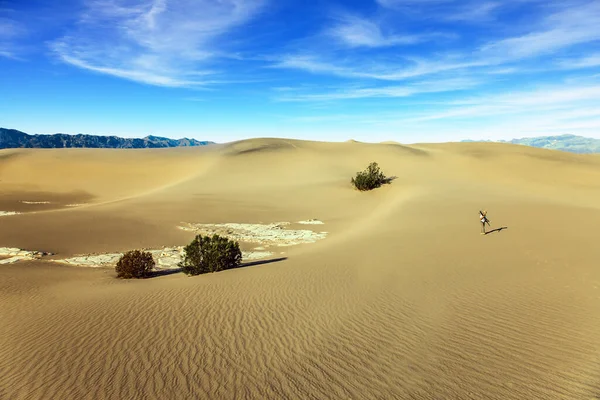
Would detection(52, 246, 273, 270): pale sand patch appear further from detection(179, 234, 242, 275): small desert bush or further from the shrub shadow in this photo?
detection(179, 234, 242, 275): small desert bush

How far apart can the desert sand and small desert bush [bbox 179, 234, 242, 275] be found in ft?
2.44

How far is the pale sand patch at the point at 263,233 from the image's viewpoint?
60.6ft

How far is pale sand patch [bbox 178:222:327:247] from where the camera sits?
18469mm

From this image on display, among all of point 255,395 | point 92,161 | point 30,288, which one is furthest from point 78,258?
point 92,161

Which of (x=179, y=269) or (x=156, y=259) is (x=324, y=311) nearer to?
(x=179, y=269)

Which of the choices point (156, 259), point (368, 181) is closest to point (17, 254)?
point (156, 259)

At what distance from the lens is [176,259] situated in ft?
49.2

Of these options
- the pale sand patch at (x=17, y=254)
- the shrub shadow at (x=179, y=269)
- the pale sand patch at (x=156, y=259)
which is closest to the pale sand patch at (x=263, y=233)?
Answer: the pale sand patch at (x=156, y=259)

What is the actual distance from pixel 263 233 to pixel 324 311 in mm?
12830

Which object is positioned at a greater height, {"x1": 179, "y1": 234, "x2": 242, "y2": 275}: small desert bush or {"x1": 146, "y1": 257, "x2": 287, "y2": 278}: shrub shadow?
{"x1": 179, "y1": 234, "x2": 242, "y2": 275}: small desert bush

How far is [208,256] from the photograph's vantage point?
40.4ft

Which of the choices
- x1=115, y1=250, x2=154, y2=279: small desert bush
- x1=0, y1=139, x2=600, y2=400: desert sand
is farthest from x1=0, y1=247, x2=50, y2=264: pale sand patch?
x1=115, y1=250, x2=154, y2=279: small desert bush

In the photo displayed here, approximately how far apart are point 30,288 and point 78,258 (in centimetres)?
522

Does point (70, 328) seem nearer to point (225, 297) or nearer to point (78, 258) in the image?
point (225, 297)
